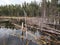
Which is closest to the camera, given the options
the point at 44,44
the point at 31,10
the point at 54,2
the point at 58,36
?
the point at 44,44

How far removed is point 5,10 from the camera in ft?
269

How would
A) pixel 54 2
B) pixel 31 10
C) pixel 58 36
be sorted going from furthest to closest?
pixel 31 10
pixel 54 2
pixel 58 36

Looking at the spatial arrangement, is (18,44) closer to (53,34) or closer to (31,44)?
(31,44)

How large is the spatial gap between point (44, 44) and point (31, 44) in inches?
58.6

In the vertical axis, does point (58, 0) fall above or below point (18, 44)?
above

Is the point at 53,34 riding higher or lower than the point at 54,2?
lower

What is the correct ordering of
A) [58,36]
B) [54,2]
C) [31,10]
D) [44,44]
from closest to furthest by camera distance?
[44,44]
[58,36]
[54,2]
[31,10]

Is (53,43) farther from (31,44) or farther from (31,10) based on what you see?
(31,10)

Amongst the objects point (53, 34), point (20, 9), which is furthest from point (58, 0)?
point (53, 34)

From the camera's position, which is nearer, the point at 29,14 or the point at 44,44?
the point at 44,44

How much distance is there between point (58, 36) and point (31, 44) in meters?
5.38

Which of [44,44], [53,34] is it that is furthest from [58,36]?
[44,44]

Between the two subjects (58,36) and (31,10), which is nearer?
(58,36)

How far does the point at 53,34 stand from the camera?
71.5ft
